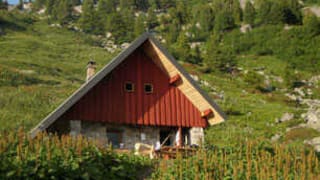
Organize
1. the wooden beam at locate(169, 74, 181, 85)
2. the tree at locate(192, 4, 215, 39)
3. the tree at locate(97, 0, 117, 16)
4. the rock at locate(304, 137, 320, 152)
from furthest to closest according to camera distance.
Answer: the tree at locate(97, 0, 117, 16), the tree at locate(192, 4, 215, 39), the rock at locate(304, 137, 320, 152), the wooden beam at locate(169, 74, 181, 85)

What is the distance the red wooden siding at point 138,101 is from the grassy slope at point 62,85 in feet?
37.7

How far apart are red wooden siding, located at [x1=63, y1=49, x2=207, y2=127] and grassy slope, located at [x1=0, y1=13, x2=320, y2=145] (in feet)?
37.7

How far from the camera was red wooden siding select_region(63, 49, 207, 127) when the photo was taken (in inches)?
904

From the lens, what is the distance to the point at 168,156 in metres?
20.9

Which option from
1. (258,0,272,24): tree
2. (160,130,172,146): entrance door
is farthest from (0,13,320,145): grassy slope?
(258,0,272,24): tree

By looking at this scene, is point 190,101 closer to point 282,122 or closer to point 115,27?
point 282,122

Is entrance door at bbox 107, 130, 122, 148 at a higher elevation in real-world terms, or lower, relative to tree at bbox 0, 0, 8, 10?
lower

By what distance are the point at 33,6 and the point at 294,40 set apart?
80116 millimetres

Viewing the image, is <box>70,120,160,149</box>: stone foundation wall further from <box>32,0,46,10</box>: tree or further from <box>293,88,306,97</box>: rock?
<box>32,0,46,10</box>: tree

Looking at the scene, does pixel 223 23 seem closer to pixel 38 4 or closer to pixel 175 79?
pixel 38 4

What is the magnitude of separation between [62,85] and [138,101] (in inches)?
1405

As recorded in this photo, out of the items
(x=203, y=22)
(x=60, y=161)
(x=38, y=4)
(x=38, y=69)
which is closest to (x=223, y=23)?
(x=203, y=22)

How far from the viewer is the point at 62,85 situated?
58.7 meters

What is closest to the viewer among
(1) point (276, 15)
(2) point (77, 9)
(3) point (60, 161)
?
(3) point (60, 161)
